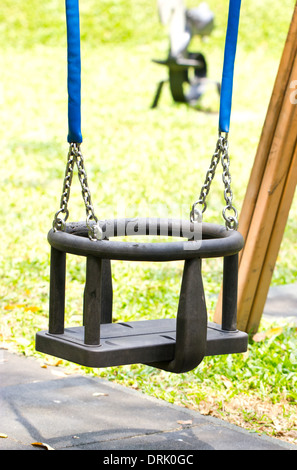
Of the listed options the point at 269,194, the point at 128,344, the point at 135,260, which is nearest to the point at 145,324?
the point at 128,344

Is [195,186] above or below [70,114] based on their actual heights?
below

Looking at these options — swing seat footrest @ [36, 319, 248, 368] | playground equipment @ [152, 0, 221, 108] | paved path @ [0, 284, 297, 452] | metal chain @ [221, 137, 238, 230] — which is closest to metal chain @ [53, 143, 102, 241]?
swing seat footrest @ [36, 319, 248, 368]

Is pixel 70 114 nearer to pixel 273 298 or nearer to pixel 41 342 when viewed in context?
pixel 41 342

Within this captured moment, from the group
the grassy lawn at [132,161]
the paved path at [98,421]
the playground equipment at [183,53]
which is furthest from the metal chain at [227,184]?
the playground equipment at [183,53]

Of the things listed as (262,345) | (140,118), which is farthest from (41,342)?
(140,118)

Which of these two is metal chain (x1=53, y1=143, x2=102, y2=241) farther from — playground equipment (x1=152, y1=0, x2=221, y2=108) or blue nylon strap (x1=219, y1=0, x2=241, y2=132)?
playground equipment (x1=152, y1=0, x2=221, y2=108)

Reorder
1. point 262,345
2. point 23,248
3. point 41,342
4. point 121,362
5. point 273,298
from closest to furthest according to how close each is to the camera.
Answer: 1. point 121,362
2. point 41,342
3. point 262,345
4. point 273,298
5. point 23,248

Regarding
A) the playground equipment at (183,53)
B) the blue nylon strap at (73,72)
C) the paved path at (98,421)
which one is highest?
the playground equipment at (183,53)

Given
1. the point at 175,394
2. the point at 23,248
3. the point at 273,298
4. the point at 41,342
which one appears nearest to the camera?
the point at 41,342

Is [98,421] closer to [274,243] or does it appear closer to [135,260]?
[135,260]

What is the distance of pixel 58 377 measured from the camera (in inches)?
162

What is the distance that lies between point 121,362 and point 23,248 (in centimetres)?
382

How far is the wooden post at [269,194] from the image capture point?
4.36 metres

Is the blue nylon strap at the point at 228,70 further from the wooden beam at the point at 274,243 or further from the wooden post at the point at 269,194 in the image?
the wooden beam at the point at 274,243
